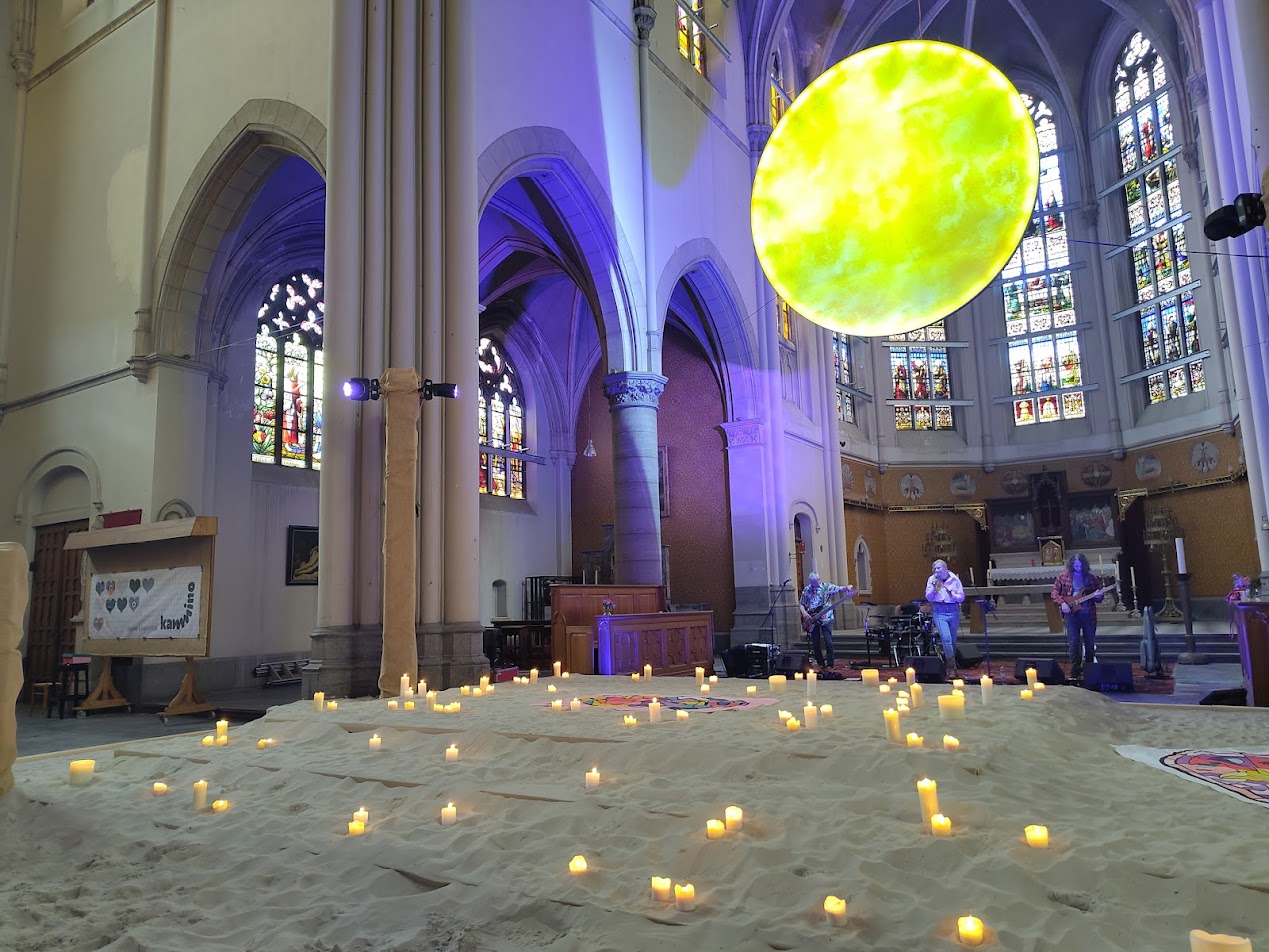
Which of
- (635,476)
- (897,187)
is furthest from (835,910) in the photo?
(635,476)

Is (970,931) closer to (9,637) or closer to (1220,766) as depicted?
(1220,766)

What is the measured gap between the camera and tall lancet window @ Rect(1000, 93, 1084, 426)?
23.0 m

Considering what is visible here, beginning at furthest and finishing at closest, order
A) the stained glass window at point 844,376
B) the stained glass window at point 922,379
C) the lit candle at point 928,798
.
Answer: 1. the stained glass window at point 922,379
2. the stained glass window at point 844,376
3. the lit candle at point 928,798

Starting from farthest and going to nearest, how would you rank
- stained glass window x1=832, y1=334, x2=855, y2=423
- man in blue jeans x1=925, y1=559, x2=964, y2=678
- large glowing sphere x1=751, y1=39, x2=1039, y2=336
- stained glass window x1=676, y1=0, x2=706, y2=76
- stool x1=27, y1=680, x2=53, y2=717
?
stained glass window x1=832, y1=334, x2=855, y2=423 < stained glass window x1=676, y1=0, x2=706, y2=76 < stool x1=27, y1=680, x2=53, y2=717 < man in blue jeans x1=925, y1=559, x2=964, y2=678 < large glowing sphere x1=751, y1=39, x2=1039, y2=336

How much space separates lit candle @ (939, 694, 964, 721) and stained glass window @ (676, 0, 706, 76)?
47.1 feet

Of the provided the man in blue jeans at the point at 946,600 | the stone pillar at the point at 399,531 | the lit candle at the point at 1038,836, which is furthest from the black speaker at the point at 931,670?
the lit candle at the point at 1038,836

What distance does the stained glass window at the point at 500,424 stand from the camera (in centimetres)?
1931

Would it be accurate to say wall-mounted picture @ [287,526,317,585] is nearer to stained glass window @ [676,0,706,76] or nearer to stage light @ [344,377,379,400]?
stage light @ [344,377,379,400]

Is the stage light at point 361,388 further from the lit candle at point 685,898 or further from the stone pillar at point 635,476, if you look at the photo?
the lit candle at point 685,898

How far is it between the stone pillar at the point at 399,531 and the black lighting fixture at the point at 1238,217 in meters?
6.53

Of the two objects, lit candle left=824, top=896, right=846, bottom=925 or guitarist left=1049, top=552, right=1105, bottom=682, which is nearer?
lit candle left=824, top=896, right=846, bottom=925

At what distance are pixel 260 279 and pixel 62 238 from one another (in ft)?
9.37

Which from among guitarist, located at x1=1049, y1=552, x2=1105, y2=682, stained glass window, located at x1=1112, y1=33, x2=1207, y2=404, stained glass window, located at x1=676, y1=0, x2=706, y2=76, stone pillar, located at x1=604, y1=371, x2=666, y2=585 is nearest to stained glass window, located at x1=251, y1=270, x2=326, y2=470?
stone pillar, located at x1=604, y1=371, x2=666, y2=585

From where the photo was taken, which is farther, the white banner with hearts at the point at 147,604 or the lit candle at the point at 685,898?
the white banner with hearts at the point at 147,604
